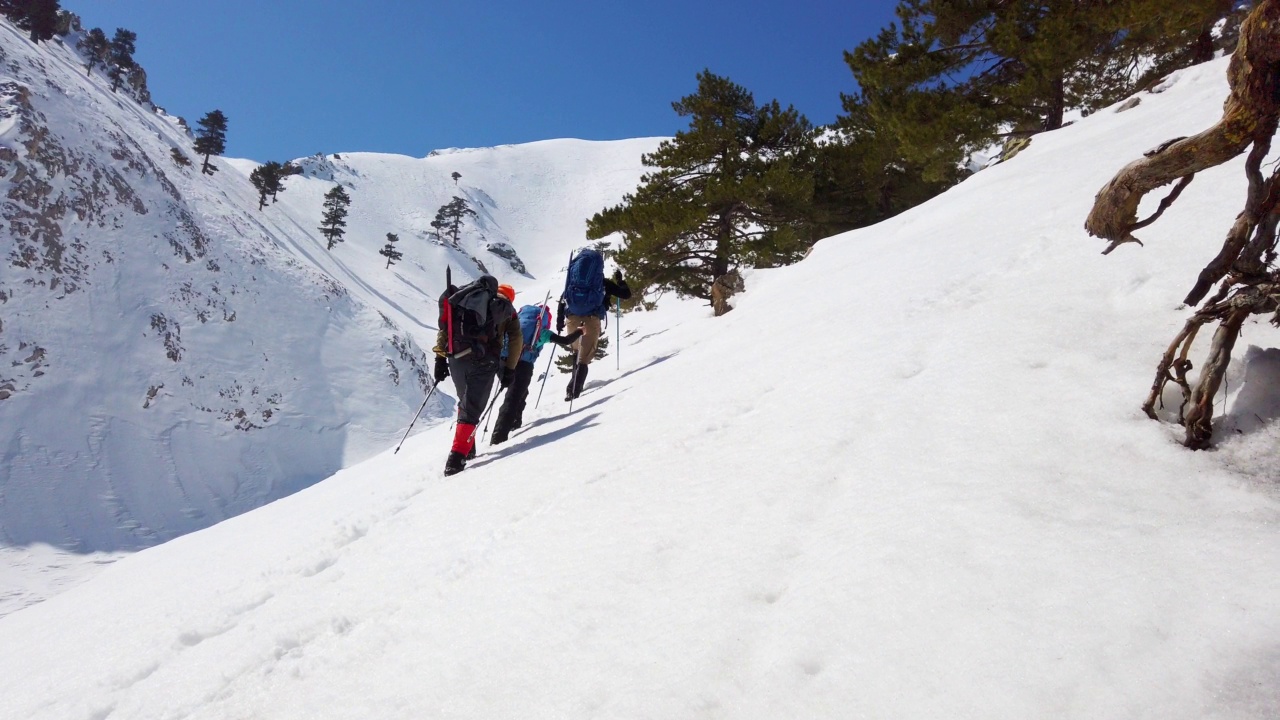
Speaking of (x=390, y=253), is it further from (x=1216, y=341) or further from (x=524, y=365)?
(x=1216, y=341)

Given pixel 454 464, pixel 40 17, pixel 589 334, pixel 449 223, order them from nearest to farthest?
pixel 454 464 < pixel 589 334 < pixel 40 17 < pixel 449 223

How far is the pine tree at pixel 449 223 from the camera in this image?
84725 mm

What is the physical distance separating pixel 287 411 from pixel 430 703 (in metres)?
28.8

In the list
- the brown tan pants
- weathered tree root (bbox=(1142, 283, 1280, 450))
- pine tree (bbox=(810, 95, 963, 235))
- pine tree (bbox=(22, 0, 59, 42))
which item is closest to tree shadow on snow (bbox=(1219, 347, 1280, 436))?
weathered tree root (bbox=(1142, 283, 1280, 450))

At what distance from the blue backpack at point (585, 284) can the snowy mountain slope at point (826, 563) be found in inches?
160

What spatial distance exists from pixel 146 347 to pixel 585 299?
24905 mm

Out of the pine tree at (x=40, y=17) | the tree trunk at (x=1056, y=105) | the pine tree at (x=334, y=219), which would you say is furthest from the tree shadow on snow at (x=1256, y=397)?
the pine tree at (x=40, y=17)

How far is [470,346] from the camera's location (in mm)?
6934

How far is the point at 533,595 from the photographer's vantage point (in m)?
3.00

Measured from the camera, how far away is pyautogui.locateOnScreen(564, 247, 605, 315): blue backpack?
386 inches

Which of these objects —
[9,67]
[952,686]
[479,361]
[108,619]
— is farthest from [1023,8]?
[9,67]

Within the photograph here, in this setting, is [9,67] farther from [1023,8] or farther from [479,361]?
[1023,8]

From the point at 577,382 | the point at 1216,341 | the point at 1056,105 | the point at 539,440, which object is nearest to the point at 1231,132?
the point at 1216,341

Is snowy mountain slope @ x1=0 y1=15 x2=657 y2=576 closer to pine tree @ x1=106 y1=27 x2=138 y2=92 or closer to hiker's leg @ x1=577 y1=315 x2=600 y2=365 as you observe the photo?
hiker's leg @ x1=577 y1=315 x2=600 y2=365
